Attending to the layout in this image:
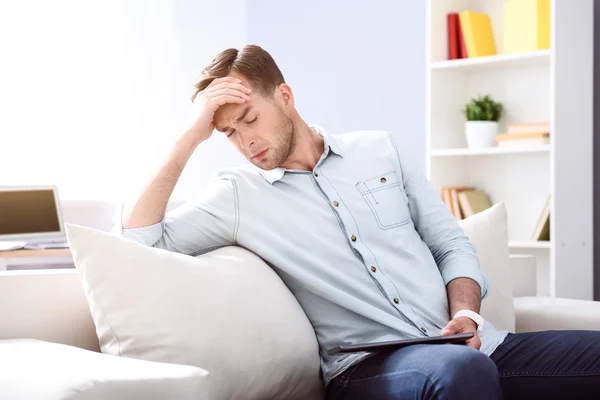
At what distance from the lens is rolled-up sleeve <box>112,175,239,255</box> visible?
1791 millimetres

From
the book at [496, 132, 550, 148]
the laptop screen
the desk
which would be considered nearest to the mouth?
the desk

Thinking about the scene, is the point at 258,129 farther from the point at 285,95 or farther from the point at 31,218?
the point at 31,218

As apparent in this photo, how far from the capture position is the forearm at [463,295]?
186cm

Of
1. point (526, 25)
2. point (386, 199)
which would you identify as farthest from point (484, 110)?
point (386, 199)

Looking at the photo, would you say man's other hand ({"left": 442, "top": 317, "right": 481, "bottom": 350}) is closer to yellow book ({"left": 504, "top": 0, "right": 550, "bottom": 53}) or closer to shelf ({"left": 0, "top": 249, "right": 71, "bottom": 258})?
shelf ({"left": 0, "top": 249, "right": 71, "bottom": 258})

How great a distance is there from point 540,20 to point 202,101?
225 centimetres

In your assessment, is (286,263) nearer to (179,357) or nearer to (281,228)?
(281,228)

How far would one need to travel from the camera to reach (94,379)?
3.72ft

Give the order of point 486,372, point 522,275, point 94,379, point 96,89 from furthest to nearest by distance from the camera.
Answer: point 96,89
point 522,275
point 486,372
point 94,379

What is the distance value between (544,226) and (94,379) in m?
2.97

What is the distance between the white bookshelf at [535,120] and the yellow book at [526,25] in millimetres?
64

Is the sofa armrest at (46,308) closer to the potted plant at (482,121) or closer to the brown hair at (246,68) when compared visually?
the brown hair at (246,68)

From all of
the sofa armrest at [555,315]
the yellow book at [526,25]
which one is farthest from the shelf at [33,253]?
the yellow book at [526,25]

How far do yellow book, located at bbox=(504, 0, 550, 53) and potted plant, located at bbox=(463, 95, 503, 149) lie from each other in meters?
0.27
